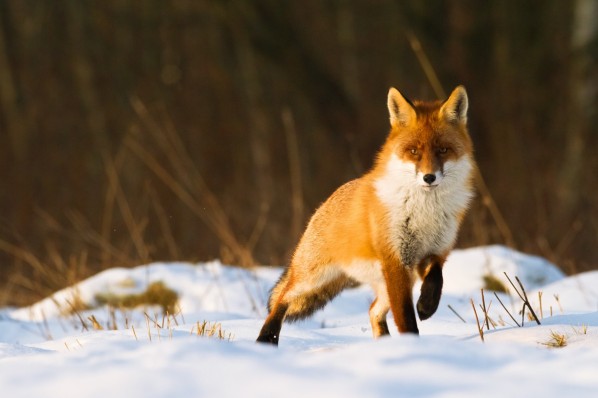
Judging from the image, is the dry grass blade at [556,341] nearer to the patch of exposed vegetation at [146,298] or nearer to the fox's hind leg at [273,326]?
the fox's hind leg at [273,326]

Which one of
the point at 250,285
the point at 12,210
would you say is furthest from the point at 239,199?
the point at 250,285

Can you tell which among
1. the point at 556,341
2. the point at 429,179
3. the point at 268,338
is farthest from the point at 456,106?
the point at 268,338

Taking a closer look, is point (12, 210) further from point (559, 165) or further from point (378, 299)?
point (378, 299)

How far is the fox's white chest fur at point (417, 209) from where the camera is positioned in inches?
154

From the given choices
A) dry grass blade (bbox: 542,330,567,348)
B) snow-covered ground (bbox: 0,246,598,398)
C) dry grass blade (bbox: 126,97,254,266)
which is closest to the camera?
snow-covered ground (bbox: 0,246,598,398)

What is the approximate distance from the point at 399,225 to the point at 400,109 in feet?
1.97

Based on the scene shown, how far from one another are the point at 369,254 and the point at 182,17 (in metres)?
14.4

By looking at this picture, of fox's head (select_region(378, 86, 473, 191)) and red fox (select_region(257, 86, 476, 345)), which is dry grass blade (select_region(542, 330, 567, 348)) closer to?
red fox (select_region(257, 86, 476, 345))

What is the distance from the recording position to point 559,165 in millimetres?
13234

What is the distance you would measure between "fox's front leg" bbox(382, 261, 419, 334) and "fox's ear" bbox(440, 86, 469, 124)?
0.76 metres

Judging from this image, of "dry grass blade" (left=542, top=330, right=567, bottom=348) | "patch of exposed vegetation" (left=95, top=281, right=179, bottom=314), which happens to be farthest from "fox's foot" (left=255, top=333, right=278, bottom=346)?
"patch of exposed vegetation" (left=95, top=281, right=179, bottom=314)

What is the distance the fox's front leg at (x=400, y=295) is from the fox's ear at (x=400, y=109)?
71 centimetres

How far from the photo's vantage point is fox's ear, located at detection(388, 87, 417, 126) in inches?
163

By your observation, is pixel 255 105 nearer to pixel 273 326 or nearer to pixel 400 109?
pixel 400 109
